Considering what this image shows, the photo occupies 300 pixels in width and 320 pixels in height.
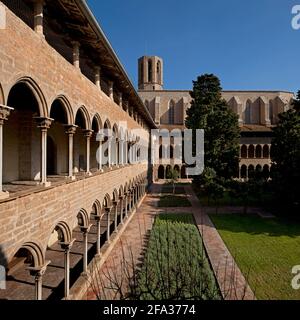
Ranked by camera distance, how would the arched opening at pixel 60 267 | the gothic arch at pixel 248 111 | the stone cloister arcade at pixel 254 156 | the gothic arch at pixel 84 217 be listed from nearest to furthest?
the arched opening at pixel 60 267 < the gothic arch at pixel 84 217 < the stone cloister arcade at pixel 254 156 < the gothic arch at pixel 248 111

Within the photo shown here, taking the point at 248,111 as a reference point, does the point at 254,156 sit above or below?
below

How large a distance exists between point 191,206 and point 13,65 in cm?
2125

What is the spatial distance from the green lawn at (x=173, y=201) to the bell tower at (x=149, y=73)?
38086mm

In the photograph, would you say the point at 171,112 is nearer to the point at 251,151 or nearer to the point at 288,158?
the point at 251,151

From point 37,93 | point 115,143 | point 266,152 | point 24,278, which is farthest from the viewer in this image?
point 266,152

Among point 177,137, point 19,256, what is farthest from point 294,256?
point 177,137

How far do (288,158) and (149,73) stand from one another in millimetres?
47059

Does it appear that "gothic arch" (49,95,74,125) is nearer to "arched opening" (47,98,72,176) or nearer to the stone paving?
"arched opening" (47,98,72,176)

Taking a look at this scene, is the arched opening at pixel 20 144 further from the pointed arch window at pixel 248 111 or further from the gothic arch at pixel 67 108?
the pointed arch window at pixel 248 111

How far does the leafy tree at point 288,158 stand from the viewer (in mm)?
19922

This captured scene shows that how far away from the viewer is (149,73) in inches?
2466

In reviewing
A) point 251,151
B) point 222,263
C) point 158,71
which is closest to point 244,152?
point 251,151

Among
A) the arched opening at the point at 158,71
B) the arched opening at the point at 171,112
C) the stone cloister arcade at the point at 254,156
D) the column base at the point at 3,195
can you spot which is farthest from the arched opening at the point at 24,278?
the arched opening at the point at 158,71

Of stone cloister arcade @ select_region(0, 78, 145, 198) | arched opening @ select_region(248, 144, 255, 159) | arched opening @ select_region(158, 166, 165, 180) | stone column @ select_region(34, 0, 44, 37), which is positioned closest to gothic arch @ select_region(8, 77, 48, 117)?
stone cloister arcade @ select_region(0, 78, 145, 198)
